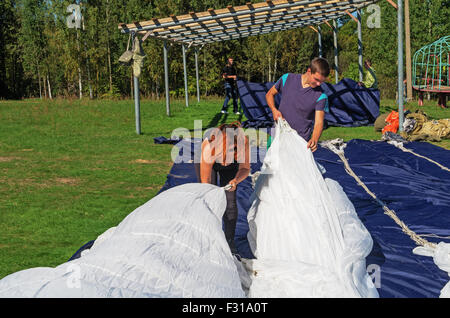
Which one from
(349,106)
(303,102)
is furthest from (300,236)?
(349,106)

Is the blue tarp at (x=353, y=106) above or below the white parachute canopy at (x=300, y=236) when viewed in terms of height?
above

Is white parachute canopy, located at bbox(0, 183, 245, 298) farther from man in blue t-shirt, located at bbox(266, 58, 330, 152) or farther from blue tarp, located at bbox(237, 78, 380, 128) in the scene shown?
blue tarp, located at bbox(237, 78, 380, 128)

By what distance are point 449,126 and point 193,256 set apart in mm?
9344

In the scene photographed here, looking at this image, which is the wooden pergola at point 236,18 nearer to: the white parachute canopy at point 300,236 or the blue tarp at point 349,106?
the blue tarp at point 349,106

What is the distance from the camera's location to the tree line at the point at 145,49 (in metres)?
29.6

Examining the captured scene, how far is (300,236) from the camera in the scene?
334 cm

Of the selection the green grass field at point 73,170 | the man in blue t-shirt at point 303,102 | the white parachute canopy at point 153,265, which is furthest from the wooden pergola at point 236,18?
the white parachute canopy at point 153,265

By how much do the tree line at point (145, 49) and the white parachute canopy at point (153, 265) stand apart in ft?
88.1

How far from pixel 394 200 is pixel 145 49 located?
2596 centimetres

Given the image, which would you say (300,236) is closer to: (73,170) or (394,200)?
(394,200)

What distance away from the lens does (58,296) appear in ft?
7.20

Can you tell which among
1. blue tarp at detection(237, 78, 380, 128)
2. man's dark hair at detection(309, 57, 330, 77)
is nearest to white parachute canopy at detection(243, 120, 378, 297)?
man's dark hair at detection(309, 57, 330, 77)
